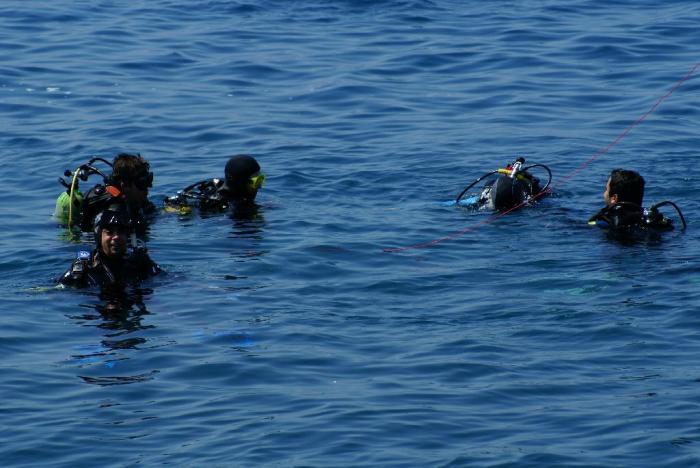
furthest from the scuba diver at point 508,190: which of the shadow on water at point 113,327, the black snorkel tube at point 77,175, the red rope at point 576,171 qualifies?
the shadow on water at point 113,327

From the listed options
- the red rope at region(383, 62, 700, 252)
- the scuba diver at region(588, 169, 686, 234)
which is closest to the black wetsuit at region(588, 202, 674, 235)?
the scuba diver at region(588, 169, 686, 234)

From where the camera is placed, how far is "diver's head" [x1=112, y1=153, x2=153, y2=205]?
1327 centimetres

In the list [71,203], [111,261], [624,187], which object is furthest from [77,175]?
[624,187]

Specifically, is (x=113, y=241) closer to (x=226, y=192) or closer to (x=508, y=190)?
(x=226, y=192)

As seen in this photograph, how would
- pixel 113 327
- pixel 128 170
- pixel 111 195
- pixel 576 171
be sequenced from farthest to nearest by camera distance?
pixel 576 171
pixel 128 170
pixel 111 195
pixel 113 327

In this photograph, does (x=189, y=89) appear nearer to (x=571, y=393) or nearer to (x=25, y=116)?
(x=25, y=116)

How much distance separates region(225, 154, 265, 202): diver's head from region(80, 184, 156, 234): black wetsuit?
1.15 meters

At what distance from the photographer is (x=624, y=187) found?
13.1m

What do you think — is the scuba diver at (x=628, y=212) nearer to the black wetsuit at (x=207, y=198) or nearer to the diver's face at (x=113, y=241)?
the black wetsuit at (x=207, y=198)

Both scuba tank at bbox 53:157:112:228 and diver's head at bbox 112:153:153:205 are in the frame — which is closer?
scuba tank at bbox 53:157:112:228

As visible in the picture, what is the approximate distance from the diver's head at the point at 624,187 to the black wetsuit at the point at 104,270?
Result: 4.59 metres

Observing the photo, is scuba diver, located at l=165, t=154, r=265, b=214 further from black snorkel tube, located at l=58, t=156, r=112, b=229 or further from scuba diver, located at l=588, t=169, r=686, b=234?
scuba diver, located at l=588, t=169, r=686, b=234

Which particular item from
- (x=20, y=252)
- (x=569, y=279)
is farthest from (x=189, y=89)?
(x=569, y=279)

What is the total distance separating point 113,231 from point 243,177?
3168 millimetres
